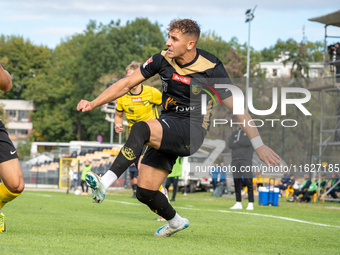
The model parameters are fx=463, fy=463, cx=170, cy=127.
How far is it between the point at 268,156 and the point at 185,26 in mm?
1643

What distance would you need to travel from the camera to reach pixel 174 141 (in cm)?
472

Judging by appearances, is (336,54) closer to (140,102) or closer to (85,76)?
(140,102)

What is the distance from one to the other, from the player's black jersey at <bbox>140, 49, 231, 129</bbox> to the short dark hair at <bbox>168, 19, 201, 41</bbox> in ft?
0.92

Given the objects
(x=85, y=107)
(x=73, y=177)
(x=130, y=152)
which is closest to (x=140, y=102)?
(x=85, y=107)

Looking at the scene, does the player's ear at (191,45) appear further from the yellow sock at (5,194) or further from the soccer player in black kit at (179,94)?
the yellow sock at (5,194)

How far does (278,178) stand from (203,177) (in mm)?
4274

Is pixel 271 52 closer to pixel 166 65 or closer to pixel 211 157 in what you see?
pixel 211 157

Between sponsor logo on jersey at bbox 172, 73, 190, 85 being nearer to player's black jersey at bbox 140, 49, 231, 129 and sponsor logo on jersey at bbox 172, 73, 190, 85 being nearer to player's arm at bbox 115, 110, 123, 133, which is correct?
player's black jersey at bbox 140, 49, 231, 129

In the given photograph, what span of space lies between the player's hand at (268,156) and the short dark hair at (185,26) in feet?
4.74

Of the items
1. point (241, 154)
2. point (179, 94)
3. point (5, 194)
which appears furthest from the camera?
point (241, 154)

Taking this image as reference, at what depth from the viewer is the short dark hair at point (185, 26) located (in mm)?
4984

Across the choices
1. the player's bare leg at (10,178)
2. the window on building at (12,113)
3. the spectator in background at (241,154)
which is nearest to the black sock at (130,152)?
the player's bare leg at (10,178)

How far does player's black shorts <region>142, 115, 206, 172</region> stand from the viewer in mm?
4699

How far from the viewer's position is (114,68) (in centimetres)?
5922
